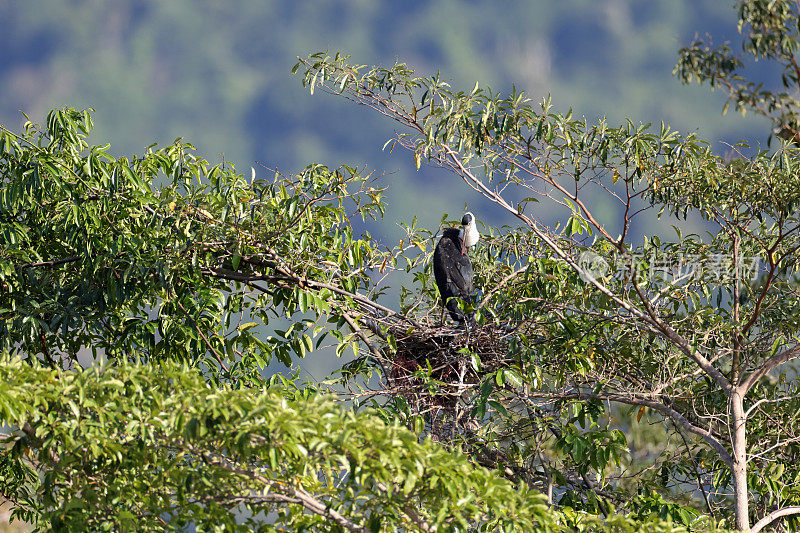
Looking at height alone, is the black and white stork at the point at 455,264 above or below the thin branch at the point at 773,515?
above

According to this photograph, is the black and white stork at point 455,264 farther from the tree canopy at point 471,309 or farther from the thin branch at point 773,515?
the thin branch at point 773,515

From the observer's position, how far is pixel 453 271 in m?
5.75

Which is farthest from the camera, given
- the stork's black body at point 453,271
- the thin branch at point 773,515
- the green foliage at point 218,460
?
the stork's black body at point 453,271

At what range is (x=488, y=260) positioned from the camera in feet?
19.5

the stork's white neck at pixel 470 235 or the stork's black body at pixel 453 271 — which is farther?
the stork's white neck at pixel 470 235

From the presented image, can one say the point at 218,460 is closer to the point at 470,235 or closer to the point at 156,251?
the point at 156,251

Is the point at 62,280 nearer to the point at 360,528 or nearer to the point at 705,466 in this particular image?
the point at 360,528

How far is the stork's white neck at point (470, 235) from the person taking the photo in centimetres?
593

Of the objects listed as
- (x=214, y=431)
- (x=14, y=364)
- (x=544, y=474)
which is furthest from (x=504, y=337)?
(x=14, y=364)

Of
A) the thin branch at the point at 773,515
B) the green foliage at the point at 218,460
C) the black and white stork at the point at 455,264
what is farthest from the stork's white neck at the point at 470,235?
the green foliage at the point at 218,460

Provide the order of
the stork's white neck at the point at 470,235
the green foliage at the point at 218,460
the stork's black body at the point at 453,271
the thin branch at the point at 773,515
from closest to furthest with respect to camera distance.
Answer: the green foliage at the point at 218,460 → the thin branch at the point at 773,515 → the stork's black body at the point at 453,271 → the stork's white neck at the point at 470,235

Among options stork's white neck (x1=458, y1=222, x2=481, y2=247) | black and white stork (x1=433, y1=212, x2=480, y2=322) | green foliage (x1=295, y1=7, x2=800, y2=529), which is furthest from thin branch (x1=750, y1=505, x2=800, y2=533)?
stork's white neck (x1=458, y1=222, x2=481, y2=247)

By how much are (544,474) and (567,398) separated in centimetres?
58

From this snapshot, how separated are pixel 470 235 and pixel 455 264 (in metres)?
0.28
